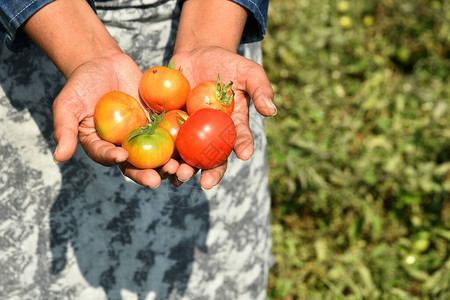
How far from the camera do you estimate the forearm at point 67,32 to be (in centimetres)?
155

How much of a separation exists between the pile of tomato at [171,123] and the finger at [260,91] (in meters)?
0.08

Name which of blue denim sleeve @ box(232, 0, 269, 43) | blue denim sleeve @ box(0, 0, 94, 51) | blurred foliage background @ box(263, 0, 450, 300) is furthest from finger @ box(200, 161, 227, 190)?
blurred foliage background @ box(263, 0, 450, 300)

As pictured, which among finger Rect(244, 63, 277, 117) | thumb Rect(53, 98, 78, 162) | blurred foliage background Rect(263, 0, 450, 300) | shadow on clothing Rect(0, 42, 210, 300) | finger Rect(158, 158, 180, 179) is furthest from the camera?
blurred foliage background Rect(263, 0, 450, 300)

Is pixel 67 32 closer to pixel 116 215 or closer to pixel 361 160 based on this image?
pixel 116 215

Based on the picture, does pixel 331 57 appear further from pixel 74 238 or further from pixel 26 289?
pixel 26 289

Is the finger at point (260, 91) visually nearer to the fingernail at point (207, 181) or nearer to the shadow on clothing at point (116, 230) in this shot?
the fingernail at point (207, 181)

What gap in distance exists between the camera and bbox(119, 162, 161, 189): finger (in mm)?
1419

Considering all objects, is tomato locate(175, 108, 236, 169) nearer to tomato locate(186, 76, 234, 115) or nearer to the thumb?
tomato locate(186, 76, 234, 115)

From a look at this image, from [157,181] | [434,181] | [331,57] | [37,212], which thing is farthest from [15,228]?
[331,57]

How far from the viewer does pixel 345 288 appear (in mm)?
2889

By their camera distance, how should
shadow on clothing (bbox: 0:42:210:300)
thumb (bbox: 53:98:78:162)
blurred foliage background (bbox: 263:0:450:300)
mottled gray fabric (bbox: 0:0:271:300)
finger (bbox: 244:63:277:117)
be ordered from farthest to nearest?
blurred foliage background (bbox: 263:0:450:300), shadow on clothing (bbox: 0:42:210:300), mottled gray fabric (bbox: 0:0:271:300), finger (bbox: 244:63:277:117), thumb (bbox: 53:98:78:162)

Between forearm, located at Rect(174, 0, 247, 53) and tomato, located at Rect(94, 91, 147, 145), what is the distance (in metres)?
0.35

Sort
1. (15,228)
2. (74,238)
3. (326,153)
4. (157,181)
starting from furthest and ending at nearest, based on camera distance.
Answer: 1. (326,153)
2. (74,238)
3. (15,228)
4. (157,181)

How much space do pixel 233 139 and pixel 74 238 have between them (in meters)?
1.02
